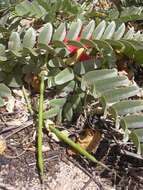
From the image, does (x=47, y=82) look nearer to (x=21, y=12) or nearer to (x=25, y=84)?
(x=25, y=84)

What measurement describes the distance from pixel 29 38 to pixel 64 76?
267 mm

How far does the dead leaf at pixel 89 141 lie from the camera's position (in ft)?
4.91

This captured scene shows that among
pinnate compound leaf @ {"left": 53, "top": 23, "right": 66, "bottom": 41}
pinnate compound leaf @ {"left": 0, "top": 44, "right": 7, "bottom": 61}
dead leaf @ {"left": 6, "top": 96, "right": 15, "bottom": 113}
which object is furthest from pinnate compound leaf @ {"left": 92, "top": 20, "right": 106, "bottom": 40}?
dead leaf @ {"left": 6, "top": 96, "right": 15, "bottom": 113}

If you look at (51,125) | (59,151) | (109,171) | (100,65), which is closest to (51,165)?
(59,151)

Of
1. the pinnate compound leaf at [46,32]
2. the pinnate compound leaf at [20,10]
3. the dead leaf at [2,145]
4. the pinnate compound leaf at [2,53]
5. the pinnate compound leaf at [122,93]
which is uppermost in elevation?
the pinnate compound leaf at [20,10]

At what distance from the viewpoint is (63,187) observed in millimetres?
1407

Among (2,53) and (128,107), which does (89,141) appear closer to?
(128,107)

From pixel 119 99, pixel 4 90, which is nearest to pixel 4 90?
pixel 4 90

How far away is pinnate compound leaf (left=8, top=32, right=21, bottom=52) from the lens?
1.31 m

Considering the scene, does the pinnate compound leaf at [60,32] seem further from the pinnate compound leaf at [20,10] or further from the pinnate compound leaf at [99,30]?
the pinnate compound leaf at [20,10]

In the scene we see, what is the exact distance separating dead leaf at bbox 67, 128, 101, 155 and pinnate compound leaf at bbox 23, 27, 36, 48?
22.5 inches

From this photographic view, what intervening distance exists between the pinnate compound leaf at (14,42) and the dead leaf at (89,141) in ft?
1.94

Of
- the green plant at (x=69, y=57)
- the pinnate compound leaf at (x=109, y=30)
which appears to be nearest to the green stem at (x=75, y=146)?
the green plant at (x=69, y=57)

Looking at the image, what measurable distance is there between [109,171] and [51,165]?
31cm
